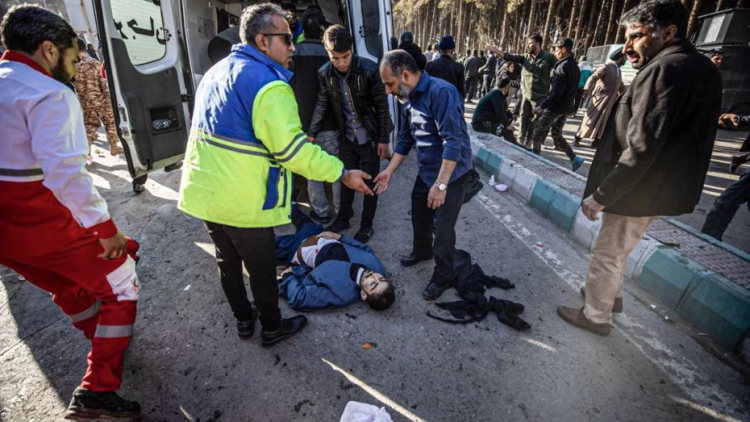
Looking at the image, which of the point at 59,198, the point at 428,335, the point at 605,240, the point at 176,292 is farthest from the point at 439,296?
the point at 59,198

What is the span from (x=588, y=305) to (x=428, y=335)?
117 centimetres

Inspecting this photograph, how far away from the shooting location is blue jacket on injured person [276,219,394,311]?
2660 mm

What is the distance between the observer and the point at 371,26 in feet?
14.4

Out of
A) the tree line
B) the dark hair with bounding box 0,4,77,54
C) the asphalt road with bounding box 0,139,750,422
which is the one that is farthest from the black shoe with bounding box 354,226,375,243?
the tree line

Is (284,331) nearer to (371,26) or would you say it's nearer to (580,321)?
(580,321)

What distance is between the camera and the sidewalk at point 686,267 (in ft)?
7.49

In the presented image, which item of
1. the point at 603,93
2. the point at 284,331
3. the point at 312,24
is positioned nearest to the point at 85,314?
the point at 284,331

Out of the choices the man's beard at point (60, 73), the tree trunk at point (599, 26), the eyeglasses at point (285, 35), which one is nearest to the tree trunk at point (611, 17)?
the tree trunk at point (599, 26)

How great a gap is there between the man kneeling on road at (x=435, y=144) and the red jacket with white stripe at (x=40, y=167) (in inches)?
71.2

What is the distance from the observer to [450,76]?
569 cm

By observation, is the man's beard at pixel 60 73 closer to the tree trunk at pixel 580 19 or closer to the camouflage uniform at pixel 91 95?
the camouflage uniform at pixel 91 95

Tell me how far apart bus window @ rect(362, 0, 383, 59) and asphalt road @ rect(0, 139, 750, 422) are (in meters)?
2.99

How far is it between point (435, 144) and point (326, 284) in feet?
4.59

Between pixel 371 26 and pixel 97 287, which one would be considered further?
pixel 371 26
